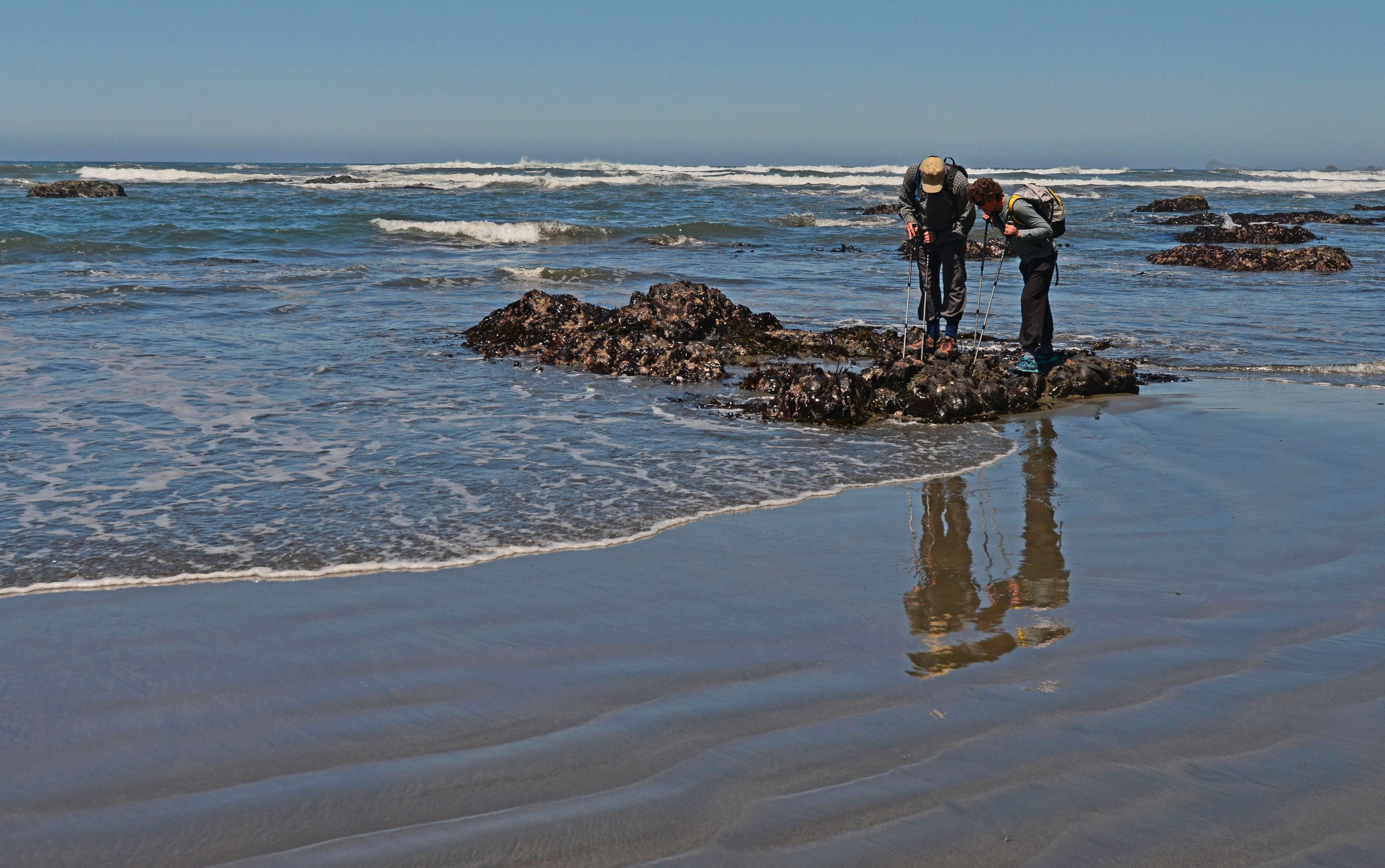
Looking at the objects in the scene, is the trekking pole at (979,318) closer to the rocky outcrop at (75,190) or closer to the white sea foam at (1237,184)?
the rocky outcrop at (75,190)

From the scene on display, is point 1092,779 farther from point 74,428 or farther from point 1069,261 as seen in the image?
point 1069,261

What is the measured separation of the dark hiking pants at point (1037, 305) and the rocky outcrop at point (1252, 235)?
17662mm

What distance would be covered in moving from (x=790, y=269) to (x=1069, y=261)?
18.3ft

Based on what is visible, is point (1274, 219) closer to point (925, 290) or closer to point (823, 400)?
point (925, 290)

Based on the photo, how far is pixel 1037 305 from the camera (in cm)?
827

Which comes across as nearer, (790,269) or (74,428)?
(74,428)

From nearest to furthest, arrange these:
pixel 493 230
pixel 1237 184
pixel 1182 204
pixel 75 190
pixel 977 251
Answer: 1. pixel 977 251
2. pixel 493 230
3. pixel 75 190
4. pixel 1182 204
5. pixel 1237 184

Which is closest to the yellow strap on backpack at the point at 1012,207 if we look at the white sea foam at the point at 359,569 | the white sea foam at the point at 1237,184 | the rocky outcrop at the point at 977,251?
the white sea foam at the point at 359,569

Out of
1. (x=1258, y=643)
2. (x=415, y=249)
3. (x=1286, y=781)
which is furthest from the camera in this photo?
(x=415, y=249)

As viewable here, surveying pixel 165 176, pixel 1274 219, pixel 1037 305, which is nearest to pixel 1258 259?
pixel 1037 305

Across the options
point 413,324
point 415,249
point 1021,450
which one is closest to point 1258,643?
point 1021,450

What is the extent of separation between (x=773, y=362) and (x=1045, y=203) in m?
2.73

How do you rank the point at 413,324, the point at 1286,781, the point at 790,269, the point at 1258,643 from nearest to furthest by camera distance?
1. the point at 1286,781
2. the point at 1258,643
3. the point at 413,324
4. the point at 790,269

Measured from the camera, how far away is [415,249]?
2081 cm
